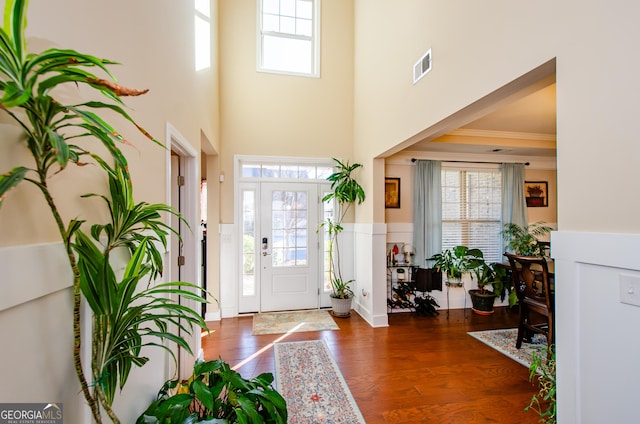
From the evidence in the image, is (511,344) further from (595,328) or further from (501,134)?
(501,134)

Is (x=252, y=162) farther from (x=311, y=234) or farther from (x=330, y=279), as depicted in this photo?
(x=330, y=279)

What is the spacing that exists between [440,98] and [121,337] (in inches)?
101

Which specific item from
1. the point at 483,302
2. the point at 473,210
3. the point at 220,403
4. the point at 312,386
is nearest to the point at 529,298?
the point at 483,302

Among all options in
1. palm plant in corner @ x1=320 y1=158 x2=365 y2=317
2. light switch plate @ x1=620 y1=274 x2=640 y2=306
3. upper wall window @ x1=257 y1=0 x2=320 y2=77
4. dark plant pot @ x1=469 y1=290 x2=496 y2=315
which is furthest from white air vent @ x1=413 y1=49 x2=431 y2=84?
dark plant pot @ x1=469 y1=290 x2=496 y2=315

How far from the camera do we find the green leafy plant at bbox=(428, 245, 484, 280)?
414 centimetres

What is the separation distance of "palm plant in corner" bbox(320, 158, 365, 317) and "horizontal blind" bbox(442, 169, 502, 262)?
1615 mm

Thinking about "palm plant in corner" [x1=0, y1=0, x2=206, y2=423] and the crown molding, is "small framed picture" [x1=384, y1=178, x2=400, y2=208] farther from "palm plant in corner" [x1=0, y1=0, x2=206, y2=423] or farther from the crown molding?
"palm plant in corner" [x1=0, y1=0, x2=206, y2=423]

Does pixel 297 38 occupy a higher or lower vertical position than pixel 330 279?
higher

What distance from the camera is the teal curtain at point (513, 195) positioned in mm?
4629

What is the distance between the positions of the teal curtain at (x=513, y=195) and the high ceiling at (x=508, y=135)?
26 centimetres

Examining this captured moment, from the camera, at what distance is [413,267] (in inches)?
169

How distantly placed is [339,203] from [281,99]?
1.88m

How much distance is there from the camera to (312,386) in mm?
2422

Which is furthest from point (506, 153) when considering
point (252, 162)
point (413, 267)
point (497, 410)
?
point (252, 162)
